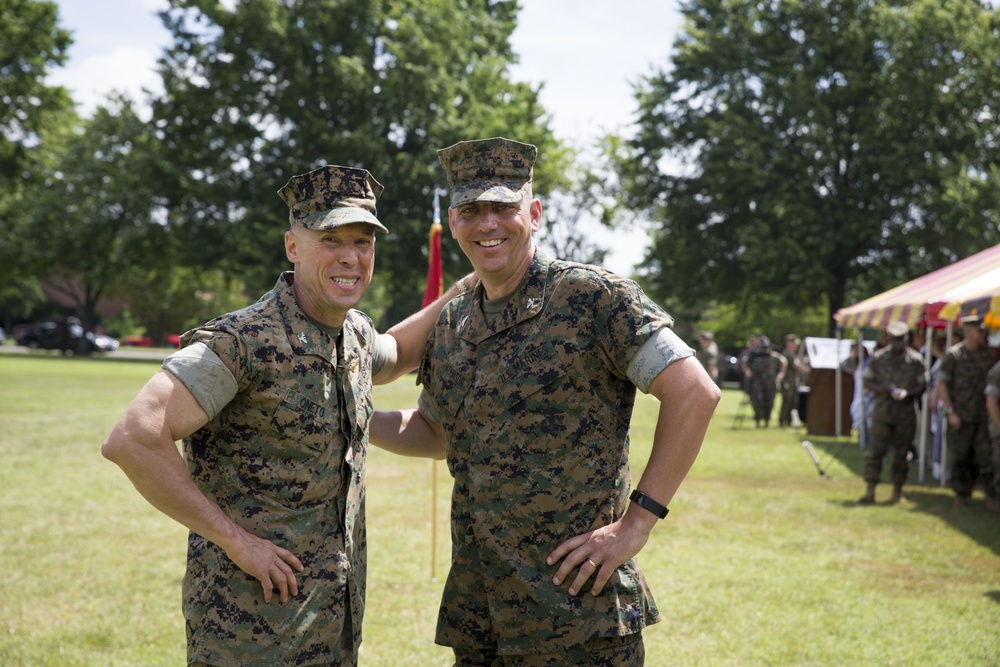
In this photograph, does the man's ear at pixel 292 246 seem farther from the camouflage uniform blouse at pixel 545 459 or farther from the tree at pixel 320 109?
the tree at pixel 320 109

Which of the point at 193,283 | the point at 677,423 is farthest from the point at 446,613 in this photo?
the point at 193,283

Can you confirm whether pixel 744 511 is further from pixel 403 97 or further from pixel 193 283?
pixel 193 283

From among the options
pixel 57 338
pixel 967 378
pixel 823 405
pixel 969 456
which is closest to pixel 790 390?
pixel 823 405

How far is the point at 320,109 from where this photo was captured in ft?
116

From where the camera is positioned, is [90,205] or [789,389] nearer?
[789,389]

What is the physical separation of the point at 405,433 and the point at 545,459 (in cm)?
79

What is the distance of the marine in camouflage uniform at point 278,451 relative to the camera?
294cm

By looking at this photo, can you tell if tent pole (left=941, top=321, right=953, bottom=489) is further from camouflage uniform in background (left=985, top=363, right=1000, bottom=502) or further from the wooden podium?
the wooden podium

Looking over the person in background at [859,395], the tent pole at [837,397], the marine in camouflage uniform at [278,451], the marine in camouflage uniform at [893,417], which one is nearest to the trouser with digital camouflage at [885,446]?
the marine in camouflage uniform at [893,417]

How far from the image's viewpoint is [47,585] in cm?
772

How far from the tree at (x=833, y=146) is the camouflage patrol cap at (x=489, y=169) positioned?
1251 inches

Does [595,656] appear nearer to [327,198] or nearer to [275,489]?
[275,489]

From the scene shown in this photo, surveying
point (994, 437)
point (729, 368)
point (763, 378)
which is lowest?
point (994, 437)

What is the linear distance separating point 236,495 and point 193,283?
212ft
